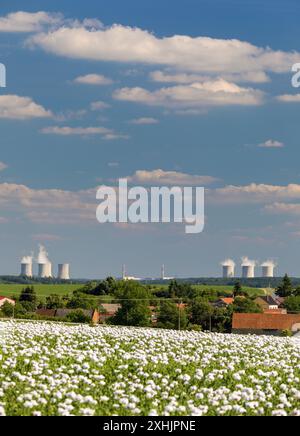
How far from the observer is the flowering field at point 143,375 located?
1719 cm

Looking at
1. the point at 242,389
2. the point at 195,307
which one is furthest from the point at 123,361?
the point at 195,307

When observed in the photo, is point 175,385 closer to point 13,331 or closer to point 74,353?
point 74,353

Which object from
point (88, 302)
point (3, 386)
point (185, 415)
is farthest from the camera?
point (88, 302)

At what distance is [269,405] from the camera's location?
704 inches

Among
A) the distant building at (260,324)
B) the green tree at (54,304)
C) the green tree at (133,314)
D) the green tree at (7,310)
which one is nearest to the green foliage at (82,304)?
the green tree at (54,304)

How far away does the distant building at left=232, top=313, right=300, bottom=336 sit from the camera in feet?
241

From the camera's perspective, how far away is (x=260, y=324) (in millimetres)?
74000

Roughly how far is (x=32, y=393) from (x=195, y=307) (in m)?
91.5

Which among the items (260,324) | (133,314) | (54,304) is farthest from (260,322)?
(54,304)

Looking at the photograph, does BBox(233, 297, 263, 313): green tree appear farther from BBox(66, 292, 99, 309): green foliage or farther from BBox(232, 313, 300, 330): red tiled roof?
BBox(232, 313, 300, 330): red tiled roof

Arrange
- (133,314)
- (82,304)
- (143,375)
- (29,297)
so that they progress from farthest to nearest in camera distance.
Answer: (29,297) < (82,304) < (133,314) < (143,375)

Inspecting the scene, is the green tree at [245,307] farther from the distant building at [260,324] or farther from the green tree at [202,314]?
the distant building at [260,324]

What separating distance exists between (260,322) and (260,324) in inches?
15.7

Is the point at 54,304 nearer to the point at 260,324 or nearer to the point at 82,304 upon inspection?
the point at 82,304
